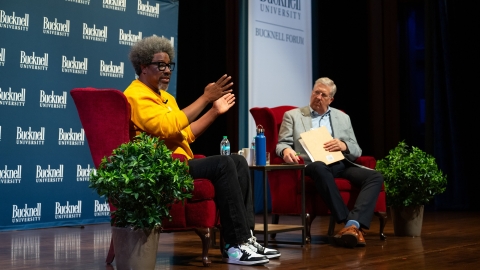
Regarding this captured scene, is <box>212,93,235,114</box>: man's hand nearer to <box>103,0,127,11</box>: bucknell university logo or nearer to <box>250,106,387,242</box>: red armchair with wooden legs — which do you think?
<box>250,106,387,242</box>: red armchair with wooden legs

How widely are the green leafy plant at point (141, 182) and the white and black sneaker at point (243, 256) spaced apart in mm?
450

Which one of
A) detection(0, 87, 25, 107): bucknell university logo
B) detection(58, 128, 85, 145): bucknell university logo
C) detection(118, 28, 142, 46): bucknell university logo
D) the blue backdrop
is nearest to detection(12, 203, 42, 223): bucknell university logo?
the blue backdrop

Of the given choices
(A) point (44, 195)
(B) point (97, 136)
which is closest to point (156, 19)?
(A) point (44, 195)

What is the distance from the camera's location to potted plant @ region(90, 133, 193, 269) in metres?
2.90

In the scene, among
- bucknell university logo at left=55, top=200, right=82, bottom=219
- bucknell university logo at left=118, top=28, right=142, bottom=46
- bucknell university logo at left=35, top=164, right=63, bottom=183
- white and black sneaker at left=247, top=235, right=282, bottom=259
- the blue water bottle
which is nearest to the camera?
white and black sneaker at left=247, top=235, right=282, bottom=259

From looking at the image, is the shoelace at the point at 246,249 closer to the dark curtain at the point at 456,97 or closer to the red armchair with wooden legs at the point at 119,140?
the red armchair with wooden legs at the point at 119,140

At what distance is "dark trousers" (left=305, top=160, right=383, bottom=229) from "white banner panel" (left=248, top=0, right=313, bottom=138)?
7.66ft

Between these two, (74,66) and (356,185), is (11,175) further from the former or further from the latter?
(356,185)

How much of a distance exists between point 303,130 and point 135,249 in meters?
1.84

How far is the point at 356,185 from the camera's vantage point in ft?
14.4

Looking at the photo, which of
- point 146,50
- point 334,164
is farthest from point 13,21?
point 334,164

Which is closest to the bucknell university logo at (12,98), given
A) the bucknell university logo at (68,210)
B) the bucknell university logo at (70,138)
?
the bucknell university logo at (70,138)

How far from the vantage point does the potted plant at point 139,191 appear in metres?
2.90

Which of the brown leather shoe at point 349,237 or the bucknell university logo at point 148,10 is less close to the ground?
the bucknell university logo at point 148,10
